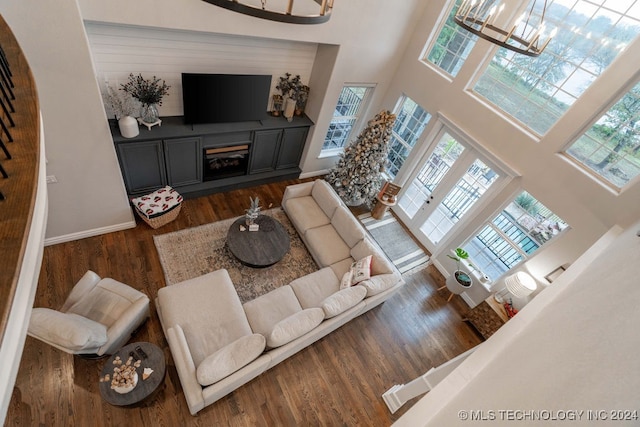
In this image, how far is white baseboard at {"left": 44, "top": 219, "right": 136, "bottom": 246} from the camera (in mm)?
3892

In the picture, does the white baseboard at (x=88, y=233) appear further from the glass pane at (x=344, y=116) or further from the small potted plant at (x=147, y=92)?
the glass pane at (x=344, y=116)

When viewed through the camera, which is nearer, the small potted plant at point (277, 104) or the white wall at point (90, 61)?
the white wall at point (90, 61)

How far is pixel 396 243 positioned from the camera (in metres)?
5.40

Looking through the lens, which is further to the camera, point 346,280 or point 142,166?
point 142,166

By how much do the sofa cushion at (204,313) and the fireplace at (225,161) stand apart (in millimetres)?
2230

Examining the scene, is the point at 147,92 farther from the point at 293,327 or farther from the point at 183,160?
the point at 293,327

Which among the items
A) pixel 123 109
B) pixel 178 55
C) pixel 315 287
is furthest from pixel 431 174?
pixel 123 109

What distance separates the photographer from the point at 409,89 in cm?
516

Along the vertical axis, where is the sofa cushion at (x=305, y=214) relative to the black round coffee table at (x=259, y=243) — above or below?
above

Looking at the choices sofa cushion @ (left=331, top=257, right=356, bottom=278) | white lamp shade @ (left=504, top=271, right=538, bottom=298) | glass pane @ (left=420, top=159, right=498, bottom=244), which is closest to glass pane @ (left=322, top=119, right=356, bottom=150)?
glass pane @ (left=420, top=159, right=498, bottom=244)

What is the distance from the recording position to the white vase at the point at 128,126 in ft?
12.4

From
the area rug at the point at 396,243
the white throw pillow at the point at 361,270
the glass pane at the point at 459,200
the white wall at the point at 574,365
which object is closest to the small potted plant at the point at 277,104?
the area rug at the point at 396,243

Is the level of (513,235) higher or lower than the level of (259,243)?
higher

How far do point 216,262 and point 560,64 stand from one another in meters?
5.15
